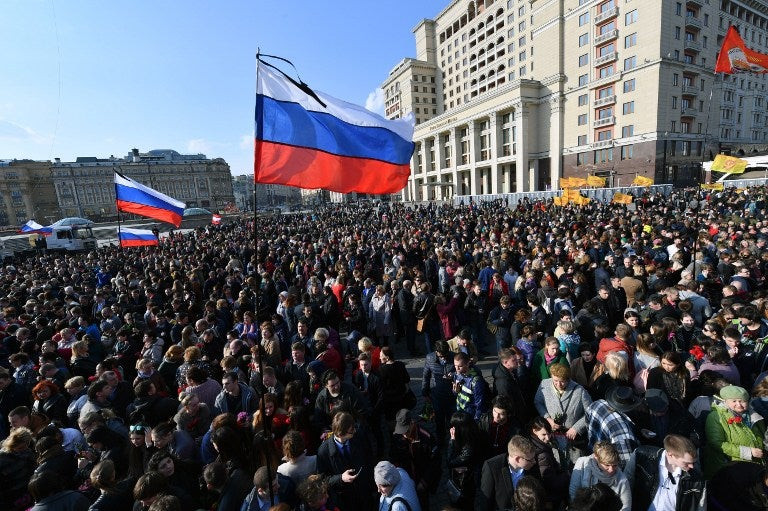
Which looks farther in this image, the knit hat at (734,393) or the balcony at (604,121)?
the balcony at (604,121)

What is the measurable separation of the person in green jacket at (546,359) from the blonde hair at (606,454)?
63.3 inches

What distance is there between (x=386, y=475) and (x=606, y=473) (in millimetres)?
1558

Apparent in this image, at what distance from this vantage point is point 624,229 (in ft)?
40.5

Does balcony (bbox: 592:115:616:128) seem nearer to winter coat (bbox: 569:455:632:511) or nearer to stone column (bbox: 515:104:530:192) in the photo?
stone column (bbox: 515:104:530:192)

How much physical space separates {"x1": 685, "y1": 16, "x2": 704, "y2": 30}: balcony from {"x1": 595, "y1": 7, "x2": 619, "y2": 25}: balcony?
6917 millimetres

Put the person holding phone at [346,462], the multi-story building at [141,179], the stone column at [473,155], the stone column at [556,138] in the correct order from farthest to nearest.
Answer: the multi-story building at [141,179] < the stone column at [473,155] < the stone column at [556,138] < the person holding phone at [346,462]

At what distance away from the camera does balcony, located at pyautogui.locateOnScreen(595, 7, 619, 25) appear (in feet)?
129

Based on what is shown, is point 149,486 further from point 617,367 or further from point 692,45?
point 692,45

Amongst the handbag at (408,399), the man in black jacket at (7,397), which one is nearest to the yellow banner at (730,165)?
the handbag at (408,399)

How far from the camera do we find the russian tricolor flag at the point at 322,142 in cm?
386

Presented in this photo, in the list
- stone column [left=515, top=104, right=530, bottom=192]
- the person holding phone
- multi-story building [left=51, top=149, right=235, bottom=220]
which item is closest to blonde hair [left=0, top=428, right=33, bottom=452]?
the person holding phone

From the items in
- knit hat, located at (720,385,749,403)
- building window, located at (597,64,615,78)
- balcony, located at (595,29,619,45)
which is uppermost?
balcony, located at (595,29,619,45)

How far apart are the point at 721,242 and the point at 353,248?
10.4 m

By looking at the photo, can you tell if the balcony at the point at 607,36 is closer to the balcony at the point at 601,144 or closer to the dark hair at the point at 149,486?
the balcony at the point at 601,144
